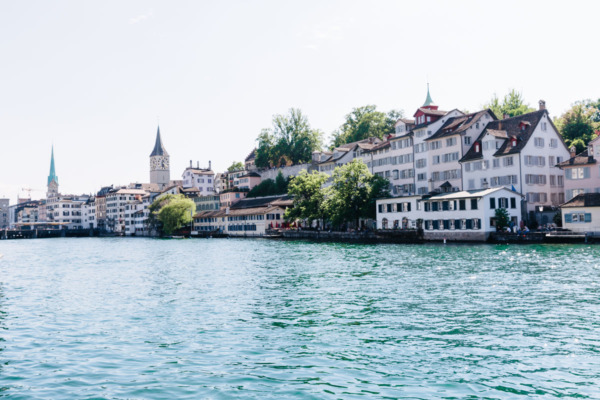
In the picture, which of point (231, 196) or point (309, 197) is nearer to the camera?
point (309, 197)

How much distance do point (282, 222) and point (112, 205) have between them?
10503 cm

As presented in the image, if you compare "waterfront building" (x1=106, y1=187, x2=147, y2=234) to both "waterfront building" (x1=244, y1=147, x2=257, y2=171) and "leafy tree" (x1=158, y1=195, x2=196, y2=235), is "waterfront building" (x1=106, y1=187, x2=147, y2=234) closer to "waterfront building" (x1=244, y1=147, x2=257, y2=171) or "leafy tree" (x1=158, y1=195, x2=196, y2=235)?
"waterfront building" (x1=244, y1=147, x2=257, y2=171)

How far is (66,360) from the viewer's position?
47.2ft

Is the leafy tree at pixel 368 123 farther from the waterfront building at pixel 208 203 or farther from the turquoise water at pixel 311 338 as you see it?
the turquoise water at pixel 311 338

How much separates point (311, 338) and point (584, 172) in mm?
54613

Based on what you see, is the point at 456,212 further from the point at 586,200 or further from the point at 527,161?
the point at 586,200

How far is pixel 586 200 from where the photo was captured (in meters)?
55.5

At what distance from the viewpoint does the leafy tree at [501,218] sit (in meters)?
59.8

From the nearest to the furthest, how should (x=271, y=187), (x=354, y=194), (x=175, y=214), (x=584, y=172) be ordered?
(x=584, y=172) < (x=354, y=194) < (x=271, y=187) < (x=175, y=214)

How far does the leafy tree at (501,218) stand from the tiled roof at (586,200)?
5913 mm

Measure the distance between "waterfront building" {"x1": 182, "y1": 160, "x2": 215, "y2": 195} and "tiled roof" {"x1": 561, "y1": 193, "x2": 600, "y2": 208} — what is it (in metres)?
127

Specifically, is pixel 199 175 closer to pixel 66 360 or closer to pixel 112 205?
pixel 112 205

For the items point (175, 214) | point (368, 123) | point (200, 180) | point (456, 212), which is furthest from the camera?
point (200, 180)

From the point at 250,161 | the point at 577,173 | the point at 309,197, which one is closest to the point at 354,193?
the point at 309,197
